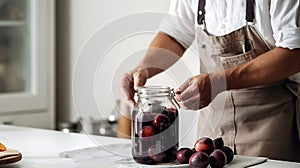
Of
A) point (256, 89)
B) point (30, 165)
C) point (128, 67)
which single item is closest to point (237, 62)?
point (256, 89)

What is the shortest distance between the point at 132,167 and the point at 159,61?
1.95 ft

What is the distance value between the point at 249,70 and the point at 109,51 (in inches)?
41.7

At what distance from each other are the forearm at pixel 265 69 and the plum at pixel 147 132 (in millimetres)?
350

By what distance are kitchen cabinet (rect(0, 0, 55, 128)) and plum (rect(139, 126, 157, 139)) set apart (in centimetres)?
189

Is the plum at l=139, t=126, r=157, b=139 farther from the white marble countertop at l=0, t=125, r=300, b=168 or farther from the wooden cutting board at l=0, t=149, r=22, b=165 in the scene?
the wooden cutting board at l=0, t=149, r=22, b=165

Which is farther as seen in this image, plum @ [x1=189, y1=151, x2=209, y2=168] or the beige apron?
the beige apron

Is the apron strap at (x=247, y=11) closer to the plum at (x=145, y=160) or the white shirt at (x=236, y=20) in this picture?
the white shirt at (x=236, y=20)

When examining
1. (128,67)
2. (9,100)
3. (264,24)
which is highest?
(264,24)

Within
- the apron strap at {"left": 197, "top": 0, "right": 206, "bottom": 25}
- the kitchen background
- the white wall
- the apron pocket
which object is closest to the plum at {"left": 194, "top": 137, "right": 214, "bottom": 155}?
the apron pocket

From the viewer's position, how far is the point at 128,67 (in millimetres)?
2930

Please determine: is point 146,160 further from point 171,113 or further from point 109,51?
point 109,51

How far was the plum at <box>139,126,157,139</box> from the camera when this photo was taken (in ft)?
4.65

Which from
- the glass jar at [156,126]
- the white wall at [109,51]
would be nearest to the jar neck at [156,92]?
the glass jar at [156,126]

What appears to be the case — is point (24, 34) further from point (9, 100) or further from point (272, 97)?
point (272, 97)
